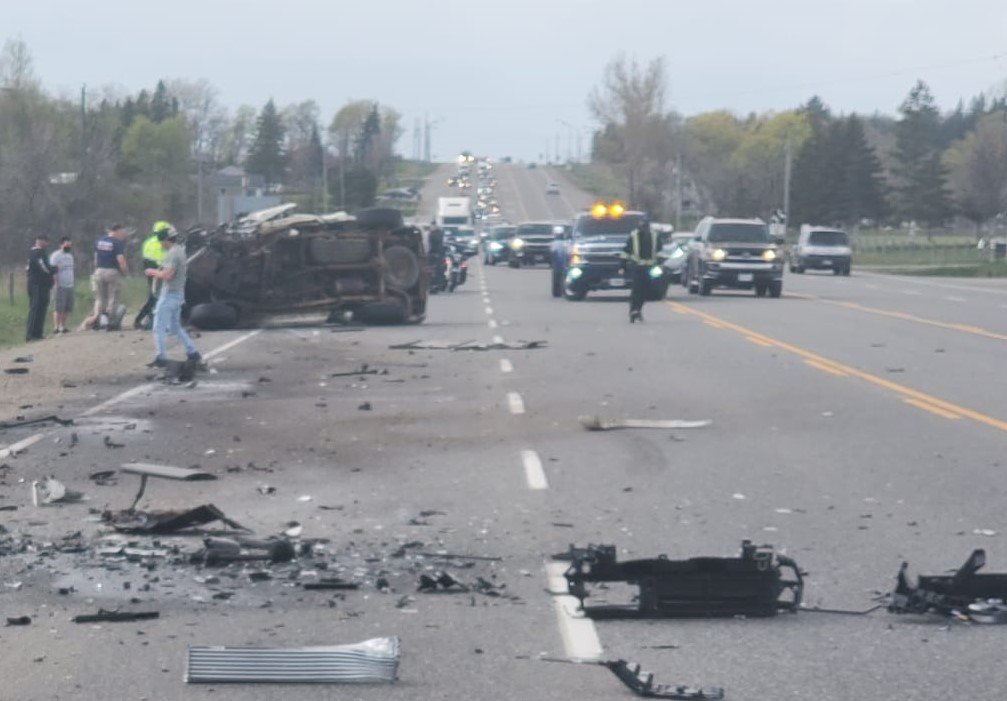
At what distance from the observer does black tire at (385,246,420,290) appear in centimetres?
3225

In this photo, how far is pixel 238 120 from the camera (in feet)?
534

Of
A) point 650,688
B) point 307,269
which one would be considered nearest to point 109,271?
point 307,269

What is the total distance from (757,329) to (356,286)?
24.8 feet

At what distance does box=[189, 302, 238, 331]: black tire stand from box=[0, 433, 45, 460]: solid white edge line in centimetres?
1525

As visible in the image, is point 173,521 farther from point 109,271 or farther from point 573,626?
point 109,271

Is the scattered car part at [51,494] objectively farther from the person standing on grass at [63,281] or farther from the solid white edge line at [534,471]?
the person standing on grass at [63,281]

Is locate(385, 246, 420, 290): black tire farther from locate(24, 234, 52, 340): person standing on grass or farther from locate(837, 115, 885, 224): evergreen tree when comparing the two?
locate(837, 115, 885, 224): evergreen tree

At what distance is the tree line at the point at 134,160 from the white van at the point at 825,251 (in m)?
23.7

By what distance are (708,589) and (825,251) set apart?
59.0 m

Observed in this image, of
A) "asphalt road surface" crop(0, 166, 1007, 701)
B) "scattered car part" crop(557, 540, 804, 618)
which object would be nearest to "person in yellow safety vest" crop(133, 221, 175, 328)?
"asphalt road surface" crop(0, 166, 1007, 701)

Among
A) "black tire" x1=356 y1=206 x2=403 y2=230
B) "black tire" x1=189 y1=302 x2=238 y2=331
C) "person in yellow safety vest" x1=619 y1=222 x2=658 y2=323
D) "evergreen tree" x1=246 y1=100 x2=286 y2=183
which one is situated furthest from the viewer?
"evergreen tree" x1=246 y1=100 x2=286 y2=183

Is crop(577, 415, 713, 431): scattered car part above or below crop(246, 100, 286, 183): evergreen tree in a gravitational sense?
below

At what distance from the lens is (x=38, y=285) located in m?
31.5

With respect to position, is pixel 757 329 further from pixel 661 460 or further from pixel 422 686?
pixel 422 686
